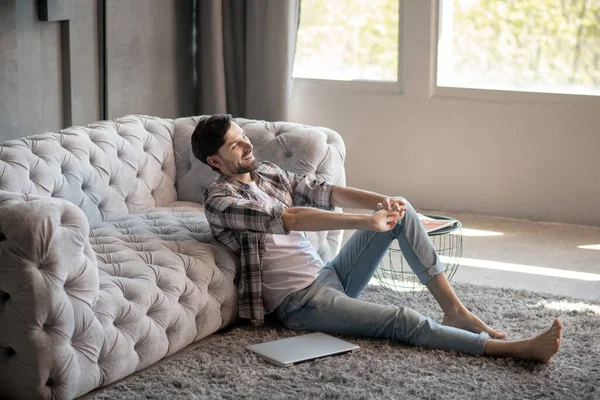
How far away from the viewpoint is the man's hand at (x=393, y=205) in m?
2.88

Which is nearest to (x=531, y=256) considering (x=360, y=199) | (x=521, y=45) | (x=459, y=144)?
(x=459, y=144)

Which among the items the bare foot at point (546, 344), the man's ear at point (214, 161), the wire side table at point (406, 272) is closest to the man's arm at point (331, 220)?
the man's ear at point (214, 161)

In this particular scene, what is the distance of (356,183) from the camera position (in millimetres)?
5211

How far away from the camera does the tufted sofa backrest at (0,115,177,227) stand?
3020 millimetres

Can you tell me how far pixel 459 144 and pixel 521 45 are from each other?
620mm

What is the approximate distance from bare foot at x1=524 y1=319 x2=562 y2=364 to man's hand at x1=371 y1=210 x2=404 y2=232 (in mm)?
554

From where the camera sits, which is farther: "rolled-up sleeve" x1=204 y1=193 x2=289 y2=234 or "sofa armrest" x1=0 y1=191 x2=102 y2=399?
"rolled-up sleeve" x1=204 y1=193 x2=289 y2=234

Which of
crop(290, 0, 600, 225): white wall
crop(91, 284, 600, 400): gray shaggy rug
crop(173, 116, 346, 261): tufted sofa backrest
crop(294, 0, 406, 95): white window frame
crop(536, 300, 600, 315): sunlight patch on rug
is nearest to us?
crop(91, 284, 600, 400): gray shaggy rug

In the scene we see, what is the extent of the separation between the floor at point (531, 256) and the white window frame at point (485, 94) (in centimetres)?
65

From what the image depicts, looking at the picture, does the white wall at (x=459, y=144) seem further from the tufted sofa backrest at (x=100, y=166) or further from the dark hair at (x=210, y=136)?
the dark hair at (x=210, y=136)

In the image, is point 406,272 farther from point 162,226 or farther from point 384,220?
point 162,226

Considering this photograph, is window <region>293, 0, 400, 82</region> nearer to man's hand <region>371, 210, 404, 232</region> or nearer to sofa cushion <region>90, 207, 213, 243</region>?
sofa cushion <region>90, 207, 213, 243</region>

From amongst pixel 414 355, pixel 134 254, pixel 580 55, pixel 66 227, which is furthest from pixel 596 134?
pixel 66 227

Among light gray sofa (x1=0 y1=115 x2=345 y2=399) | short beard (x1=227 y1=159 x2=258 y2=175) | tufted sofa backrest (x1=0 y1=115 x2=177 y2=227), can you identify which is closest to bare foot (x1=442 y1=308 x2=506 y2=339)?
light gray sofa (x1=0 y1=115 x2=345 y2=399)
